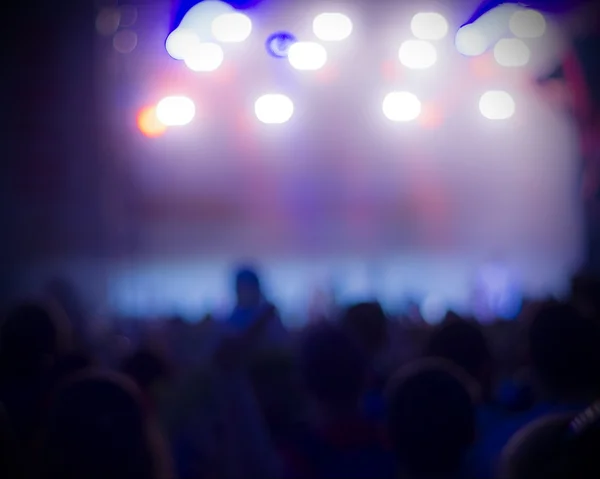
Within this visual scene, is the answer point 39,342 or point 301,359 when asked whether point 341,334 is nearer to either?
point 301,359

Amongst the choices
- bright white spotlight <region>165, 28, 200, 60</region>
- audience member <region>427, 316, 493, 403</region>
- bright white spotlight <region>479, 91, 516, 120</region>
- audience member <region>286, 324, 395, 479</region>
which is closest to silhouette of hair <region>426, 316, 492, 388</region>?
audience member <region>427, 316, 493, 403</region>

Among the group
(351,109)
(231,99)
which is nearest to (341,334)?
(231,99)

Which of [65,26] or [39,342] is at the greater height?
[65,26]

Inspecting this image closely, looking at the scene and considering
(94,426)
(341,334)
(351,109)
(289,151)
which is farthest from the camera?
(289,151)

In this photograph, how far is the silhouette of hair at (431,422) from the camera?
149cm

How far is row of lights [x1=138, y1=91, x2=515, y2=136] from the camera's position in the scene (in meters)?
5.99

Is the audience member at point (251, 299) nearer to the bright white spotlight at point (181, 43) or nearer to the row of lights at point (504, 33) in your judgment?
the bright white spotlight at point (181, 43)

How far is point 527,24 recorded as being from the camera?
22.6ft

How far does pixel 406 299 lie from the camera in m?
8.40

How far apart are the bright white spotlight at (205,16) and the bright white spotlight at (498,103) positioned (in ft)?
11.3

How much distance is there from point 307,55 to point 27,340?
509 centimetres

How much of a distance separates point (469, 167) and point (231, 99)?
3.25 m

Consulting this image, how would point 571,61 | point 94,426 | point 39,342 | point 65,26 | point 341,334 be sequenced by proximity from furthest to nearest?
point 571,61
point 65,26
point 39,342
point 341,334
point 94,426

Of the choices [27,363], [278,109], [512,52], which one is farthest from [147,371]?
[512,52]
